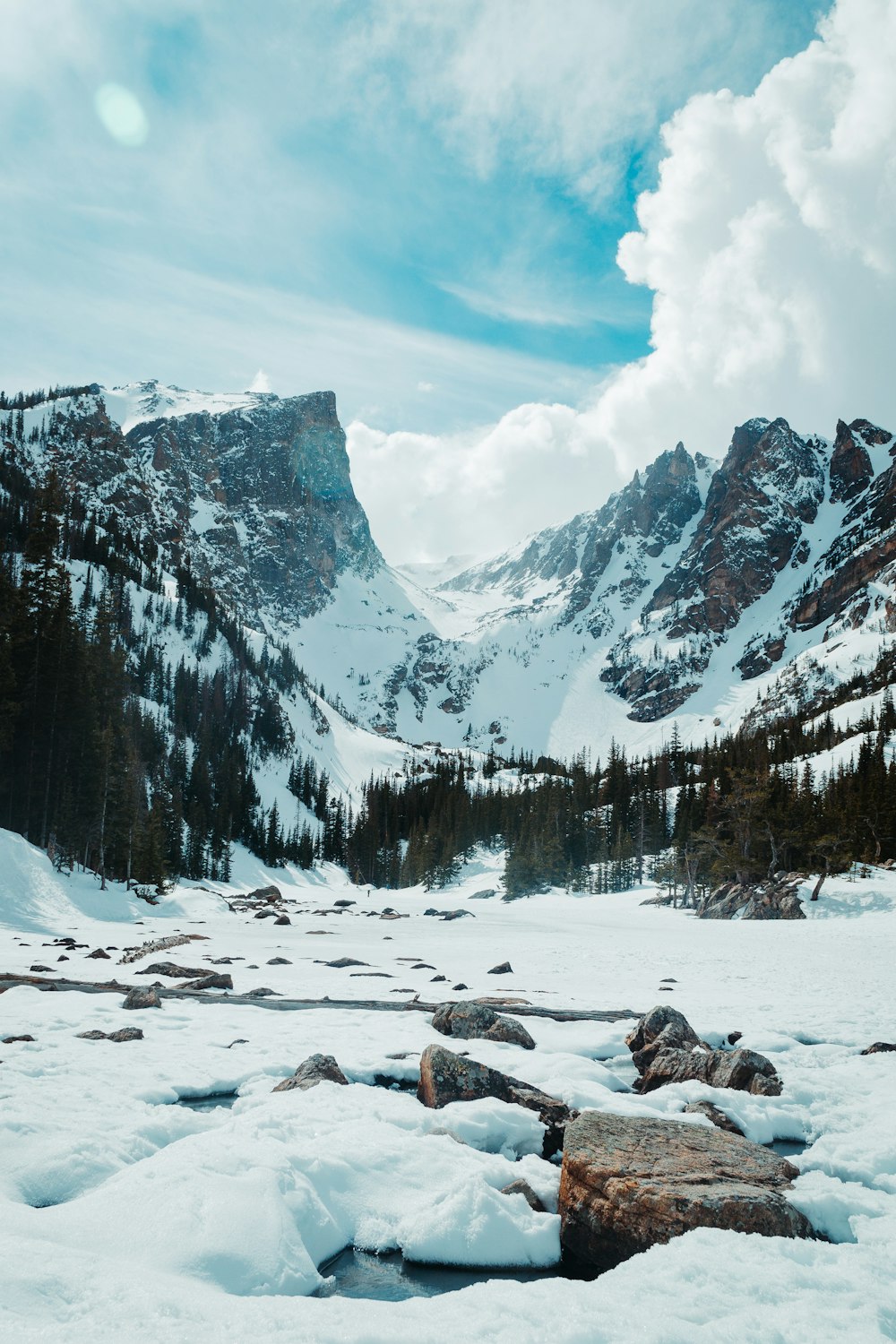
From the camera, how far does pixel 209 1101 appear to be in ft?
29.5

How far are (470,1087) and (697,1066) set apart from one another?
3.89 meters

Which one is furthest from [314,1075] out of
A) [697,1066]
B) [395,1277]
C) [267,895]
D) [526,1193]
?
[267,895]

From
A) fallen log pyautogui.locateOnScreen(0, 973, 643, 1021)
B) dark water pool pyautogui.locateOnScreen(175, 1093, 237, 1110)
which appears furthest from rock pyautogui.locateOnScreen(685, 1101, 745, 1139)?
dark water pool pyautogui.locateOnScreen(175, 1093, 237, 1110)

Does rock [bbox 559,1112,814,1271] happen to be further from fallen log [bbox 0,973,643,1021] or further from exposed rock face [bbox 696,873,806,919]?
exposed rock face [bbox 696,873,806,919]

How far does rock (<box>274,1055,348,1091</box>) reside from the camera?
30.2 feet

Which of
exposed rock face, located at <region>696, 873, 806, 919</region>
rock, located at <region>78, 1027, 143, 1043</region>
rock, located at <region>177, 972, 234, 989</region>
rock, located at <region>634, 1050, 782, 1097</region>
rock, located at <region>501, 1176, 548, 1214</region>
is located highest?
rock, located at <region>501, 1176, 548, 1214</region>

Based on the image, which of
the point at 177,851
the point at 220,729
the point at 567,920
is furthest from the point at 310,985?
the point at 220,729

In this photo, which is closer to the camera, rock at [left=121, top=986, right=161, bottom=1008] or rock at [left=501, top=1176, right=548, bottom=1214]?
rock at [left=501, top=1176, right=548, bottom=1214]

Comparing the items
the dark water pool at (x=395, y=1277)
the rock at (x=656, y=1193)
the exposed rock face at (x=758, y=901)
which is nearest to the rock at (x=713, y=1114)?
the rock at (x=656, y=1193)

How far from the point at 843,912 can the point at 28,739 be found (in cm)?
5012

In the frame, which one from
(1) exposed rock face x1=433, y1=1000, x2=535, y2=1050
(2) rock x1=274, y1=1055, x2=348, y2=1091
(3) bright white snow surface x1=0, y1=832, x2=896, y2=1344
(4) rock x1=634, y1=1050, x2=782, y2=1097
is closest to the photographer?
(3) bright white snow surface x1=0, y1=832, x2=896, y2=1344

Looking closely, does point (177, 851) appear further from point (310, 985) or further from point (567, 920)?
point (310, 985)

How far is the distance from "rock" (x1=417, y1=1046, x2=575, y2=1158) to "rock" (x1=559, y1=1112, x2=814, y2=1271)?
162 cm

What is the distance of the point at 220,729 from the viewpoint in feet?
449
